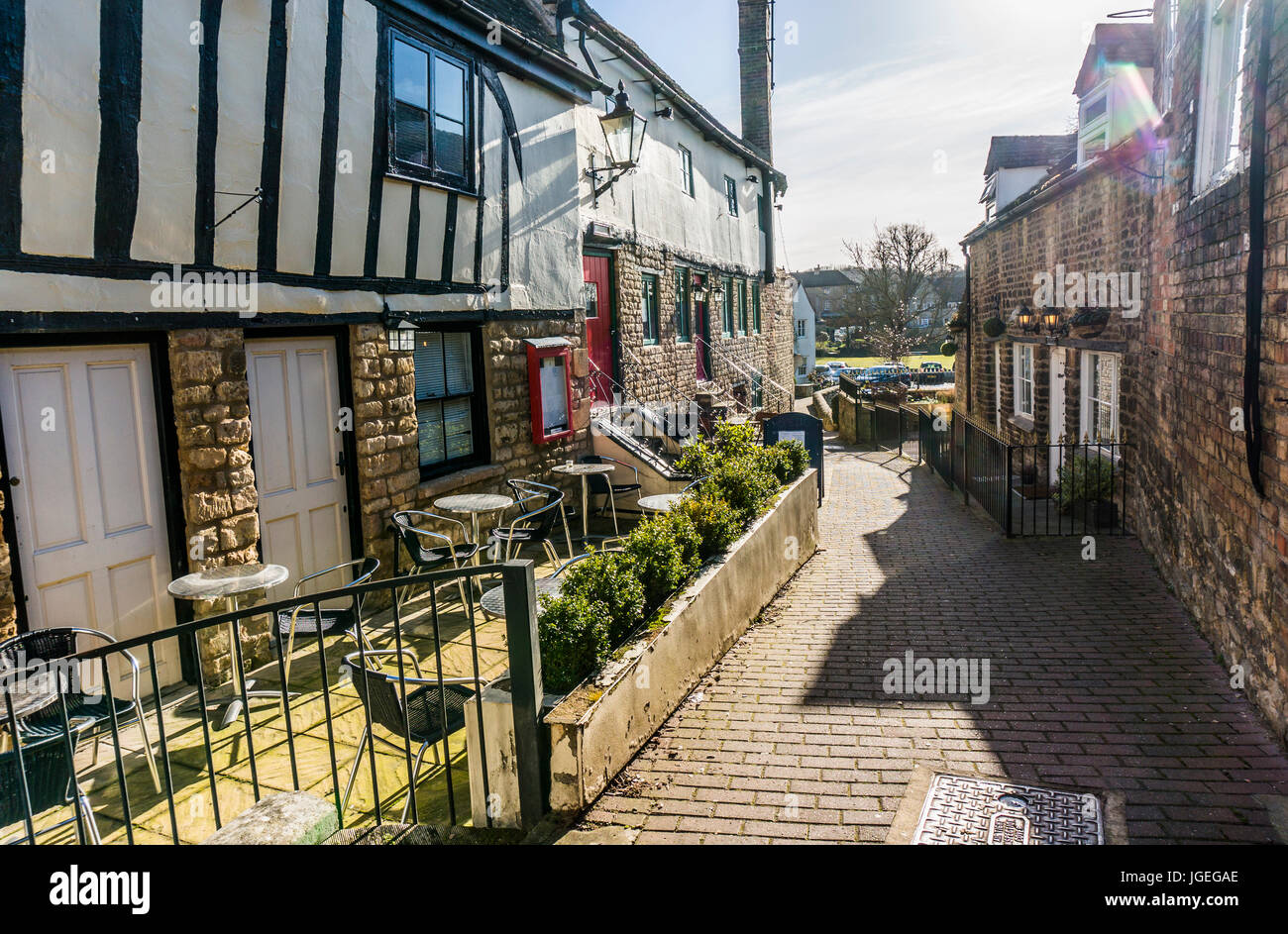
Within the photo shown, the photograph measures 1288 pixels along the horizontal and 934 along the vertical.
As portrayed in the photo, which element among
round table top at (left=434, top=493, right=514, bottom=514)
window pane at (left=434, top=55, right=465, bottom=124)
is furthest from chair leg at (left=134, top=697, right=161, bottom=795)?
window pane at (left=434, top=55, right=465, bottom=124)

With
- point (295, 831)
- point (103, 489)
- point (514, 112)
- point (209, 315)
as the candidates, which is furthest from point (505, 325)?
point (295, 831)

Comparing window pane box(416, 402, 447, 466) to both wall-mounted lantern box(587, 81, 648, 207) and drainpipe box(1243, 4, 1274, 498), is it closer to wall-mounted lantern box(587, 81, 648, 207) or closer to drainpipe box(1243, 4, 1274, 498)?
wall-mounted lantern box(587, 81, 648, 207)

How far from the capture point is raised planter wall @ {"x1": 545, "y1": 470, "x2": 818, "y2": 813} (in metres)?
4.11

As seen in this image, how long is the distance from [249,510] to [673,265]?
11.9 meters

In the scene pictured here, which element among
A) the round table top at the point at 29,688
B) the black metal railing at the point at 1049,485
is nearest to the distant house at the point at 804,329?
the black metal railing at the point at 1049,485

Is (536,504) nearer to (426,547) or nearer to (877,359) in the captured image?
(426,547)

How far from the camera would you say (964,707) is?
542 cm

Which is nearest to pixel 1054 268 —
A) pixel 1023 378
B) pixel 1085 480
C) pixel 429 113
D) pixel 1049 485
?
pixel 1023 378

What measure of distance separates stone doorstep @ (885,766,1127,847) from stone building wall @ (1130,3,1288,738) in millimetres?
1290

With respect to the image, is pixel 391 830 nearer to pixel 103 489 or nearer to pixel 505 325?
pixel 103 489

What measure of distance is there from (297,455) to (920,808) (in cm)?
538

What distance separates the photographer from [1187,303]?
698 centimetres

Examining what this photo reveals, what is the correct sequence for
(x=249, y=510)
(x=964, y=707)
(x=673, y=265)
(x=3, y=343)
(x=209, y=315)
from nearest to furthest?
(x=3, y=343)
(x=964, y=707)
(x=209, y=315)
(x=249, y=510)
(x=673, y=265)

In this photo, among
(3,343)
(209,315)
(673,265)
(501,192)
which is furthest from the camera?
(673,265)
